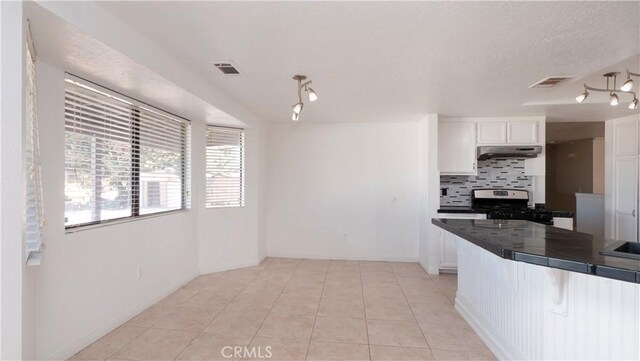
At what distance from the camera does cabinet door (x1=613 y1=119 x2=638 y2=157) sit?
4.02m

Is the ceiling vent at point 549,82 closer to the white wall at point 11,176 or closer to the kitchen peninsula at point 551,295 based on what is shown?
the kitchen peninsula at point 551,295

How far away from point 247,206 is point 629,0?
13.8 feet

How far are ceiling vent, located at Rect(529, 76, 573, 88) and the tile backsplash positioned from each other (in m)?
1.99

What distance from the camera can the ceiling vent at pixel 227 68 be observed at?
2.45 m

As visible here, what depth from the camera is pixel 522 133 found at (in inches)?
166

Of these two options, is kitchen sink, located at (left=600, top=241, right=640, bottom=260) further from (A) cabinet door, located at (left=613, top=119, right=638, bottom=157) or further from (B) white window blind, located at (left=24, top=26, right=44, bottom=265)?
(A) cabinet door, located at (left=613, top=119, right=638, bottom=157)

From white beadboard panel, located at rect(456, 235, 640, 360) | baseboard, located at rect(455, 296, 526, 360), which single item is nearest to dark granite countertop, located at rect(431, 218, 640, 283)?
white beadboard panel, located at rect(456, 235, 640, 360)

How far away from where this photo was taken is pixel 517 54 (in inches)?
85.8

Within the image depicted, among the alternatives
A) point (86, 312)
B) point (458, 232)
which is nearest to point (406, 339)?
point (458, 232)

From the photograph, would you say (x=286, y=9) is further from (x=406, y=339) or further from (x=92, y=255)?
(x=406, y=339)

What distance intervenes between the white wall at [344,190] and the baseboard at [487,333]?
1955mm

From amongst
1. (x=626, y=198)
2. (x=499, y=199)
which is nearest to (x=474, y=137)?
(x=499, y=199)

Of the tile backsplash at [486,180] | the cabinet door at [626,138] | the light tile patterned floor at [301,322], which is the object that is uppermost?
the cabinet door at [626,138]

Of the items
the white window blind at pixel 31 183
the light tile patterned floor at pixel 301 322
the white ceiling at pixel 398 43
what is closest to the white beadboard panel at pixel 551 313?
the light tile patterned floor at pixel 301 322
